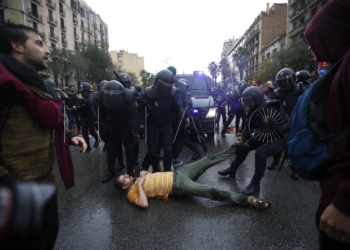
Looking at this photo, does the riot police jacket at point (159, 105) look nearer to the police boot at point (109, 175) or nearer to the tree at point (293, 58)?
the police boot at point (109, 175)

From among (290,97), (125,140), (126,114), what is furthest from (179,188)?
(290,97)

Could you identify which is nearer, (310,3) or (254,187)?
(254,187)

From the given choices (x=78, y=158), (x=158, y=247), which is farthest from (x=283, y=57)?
(x=158, y=247)

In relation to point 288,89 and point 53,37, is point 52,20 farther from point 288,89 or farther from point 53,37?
point 288,89

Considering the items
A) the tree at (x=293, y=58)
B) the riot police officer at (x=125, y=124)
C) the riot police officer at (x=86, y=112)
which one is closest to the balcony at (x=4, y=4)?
the riot police officer at (x=86, y=112)

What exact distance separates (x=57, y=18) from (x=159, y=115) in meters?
43.3

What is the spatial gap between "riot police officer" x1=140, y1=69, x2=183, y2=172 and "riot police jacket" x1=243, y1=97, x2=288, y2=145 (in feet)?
4.61

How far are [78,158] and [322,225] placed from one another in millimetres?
5895

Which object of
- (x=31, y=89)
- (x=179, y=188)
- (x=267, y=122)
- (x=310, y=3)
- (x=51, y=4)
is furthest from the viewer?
(x=51, y=4)

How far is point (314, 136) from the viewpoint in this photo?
3.30 ft

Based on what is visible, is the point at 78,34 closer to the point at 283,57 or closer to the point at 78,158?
the point at 283,57

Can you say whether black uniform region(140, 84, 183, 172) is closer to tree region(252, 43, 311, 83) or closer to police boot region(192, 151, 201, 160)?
police boot region(192, 151, 201, 160)

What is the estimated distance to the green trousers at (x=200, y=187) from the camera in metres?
3.07

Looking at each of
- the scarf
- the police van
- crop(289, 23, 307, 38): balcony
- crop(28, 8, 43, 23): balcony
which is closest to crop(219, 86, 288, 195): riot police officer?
the scarf
